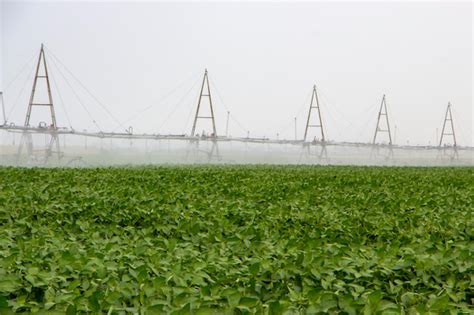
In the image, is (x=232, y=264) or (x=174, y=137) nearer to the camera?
(x=232, y=264)

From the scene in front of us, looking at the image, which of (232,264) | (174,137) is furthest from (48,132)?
(232,264)

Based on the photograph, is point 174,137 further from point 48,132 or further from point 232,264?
point 232,264

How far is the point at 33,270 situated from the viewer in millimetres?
2334

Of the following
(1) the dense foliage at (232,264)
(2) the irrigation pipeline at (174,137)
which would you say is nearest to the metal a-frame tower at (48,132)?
(2) the irrigation pipeline at (174,137)

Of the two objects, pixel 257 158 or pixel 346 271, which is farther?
pixel 257 158

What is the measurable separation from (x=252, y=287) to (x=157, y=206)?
3342 mm

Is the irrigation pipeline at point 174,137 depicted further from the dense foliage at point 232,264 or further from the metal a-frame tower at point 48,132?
the dense foliage at point 232,264

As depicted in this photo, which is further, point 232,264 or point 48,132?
point 48,132

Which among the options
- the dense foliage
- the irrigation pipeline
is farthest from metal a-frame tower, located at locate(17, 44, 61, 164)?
the dense foliage

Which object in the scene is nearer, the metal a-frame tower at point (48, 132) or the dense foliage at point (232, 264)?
the dense foliage at point (232, 264)

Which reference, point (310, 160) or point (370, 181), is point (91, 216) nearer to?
point (370, 181)

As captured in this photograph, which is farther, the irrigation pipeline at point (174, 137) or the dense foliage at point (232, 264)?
the irrigation pipeline at point (174, 137)

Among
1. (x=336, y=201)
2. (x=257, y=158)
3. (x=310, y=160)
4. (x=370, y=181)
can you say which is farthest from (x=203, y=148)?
(x=336, y=201)

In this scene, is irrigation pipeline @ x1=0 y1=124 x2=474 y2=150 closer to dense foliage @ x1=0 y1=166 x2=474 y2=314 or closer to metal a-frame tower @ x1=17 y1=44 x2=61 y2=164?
metal a-frame tower @ x1=17 y1=44 x2=61 y2=164
